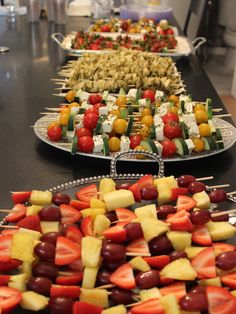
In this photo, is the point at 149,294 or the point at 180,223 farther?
the point at 180,223

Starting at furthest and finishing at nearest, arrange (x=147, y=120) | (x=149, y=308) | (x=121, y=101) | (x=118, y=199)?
1. (x=121, y=101)
2. (x=147, y=120)
3. (x=118, y=199)
4. (x=149, y=308)

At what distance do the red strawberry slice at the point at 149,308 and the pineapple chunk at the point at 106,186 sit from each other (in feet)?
0.90

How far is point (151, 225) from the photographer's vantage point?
2.48 feet

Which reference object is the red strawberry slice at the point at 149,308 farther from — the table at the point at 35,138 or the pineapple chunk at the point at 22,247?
the table at the point at 35,138

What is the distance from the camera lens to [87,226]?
782mm

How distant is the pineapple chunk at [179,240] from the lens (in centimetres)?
75

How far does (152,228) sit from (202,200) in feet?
0.51

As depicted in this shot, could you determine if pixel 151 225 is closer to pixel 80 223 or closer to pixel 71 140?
pixel 80 223

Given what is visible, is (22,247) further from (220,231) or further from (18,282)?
(220,231)

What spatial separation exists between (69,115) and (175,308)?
75cm

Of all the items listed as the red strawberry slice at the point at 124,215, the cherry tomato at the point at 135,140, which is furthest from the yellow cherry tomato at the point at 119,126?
the red strawberry slice at the point at 124,215

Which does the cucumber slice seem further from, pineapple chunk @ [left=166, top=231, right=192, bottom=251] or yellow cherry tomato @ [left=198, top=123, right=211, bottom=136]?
pineapple chunk @ [left=166, top=231, right=192, bottom=251]

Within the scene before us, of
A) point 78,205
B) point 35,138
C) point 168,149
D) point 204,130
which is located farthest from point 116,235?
point 35,138

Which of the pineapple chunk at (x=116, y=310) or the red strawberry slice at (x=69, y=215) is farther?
the red strawberry slice at (x=69, y=215)
